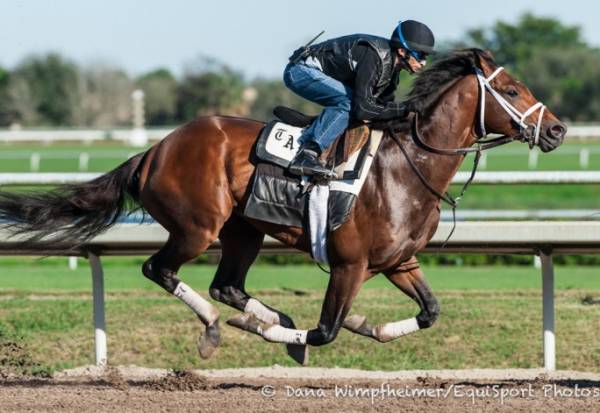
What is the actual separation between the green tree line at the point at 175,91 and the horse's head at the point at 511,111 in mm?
44388

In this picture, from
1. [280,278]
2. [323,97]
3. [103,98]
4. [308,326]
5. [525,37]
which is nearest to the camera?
[323,97]

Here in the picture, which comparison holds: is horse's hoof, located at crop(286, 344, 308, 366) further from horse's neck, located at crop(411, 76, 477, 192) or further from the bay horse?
horse's neck, located at crop(411, 76, 477, 192)

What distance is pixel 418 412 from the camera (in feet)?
17.8

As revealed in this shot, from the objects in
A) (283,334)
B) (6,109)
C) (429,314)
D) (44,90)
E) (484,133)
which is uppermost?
(484,133)

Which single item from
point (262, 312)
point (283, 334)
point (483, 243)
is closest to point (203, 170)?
point (262, 312)

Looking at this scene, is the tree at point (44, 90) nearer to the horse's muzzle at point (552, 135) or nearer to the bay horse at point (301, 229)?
the bay horse at point (301, 229)

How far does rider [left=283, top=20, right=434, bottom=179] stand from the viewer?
6074mm

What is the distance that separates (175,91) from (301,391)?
57801 mm

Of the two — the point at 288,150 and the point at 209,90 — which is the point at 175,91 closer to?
the point at 209,90

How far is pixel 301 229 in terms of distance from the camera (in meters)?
6.25

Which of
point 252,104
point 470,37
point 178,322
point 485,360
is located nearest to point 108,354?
point 178,322

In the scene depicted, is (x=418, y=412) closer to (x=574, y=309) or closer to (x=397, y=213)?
(x=397, y=213)

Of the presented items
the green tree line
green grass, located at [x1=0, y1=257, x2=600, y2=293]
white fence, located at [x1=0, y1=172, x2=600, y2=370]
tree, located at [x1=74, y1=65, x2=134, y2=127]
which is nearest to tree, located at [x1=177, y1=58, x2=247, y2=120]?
the green tree line

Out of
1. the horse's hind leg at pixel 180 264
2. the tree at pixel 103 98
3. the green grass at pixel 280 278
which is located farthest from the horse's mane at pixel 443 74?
the tree at pixel 103 98
